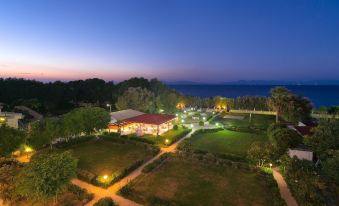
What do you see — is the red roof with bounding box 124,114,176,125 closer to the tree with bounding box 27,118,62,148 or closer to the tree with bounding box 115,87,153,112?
the tree with bounding box 115,87,153,112

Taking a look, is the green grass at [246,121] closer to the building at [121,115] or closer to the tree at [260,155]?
the building at [121,115]

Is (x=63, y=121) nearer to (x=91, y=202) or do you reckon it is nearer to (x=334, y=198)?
(x=91, y=202)

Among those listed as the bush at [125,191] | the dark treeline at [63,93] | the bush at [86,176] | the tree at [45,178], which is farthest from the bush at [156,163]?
the dark treeline at [63,93]

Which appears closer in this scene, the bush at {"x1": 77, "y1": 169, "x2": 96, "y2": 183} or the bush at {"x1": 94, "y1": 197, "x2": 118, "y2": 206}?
the bush at {"x1": 94, "y1": 197, "x2": 118, "y2": 206}

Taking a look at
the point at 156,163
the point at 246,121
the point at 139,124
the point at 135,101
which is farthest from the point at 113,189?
the point at 246,121

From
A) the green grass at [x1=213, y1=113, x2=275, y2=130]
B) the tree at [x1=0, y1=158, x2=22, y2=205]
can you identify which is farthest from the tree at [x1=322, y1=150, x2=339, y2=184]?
the green grass at [x1=213, y1=113, x2=275, y2=130]

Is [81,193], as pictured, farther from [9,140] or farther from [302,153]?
[302,153]
